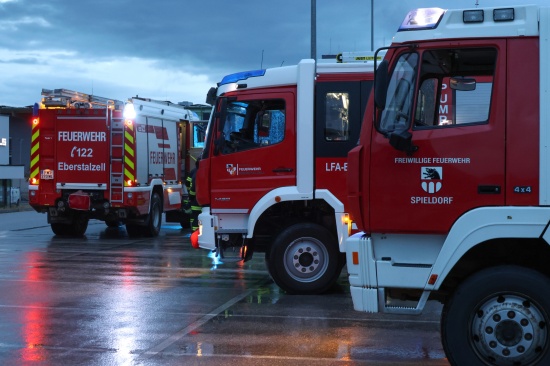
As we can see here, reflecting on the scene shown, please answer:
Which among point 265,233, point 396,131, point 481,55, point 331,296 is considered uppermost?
point 481,55

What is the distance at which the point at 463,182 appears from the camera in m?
6.29

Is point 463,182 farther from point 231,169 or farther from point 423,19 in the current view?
point 231,169

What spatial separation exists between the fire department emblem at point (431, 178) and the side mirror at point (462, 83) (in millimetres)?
707

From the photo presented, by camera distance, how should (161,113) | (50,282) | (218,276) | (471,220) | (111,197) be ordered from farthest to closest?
(161,113), (111,197), (218,276), (50,282), (471,220)

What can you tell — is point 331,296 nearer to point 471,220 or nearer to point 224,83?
point 224,83

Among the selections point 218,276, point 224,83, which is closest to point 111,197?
point 218,276

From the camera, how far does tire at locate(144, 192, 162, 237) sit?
1975 centimetres

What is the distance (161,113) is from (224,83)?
939 centimetres

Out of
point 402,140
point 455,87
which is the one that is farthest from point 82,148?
point 402,140

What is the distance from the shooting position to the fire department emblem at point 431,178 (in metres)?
6.33

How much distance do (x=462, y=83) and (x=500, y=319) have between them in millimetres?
1879

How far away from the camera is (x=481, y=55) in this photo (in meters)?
6.46

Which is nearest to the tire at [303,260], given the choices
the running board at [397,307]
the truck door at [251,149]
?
the truck door at [251,149]

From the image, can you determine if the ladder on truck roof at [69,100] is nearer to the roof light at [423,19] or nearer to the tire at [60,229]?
the tire at [60,229]
